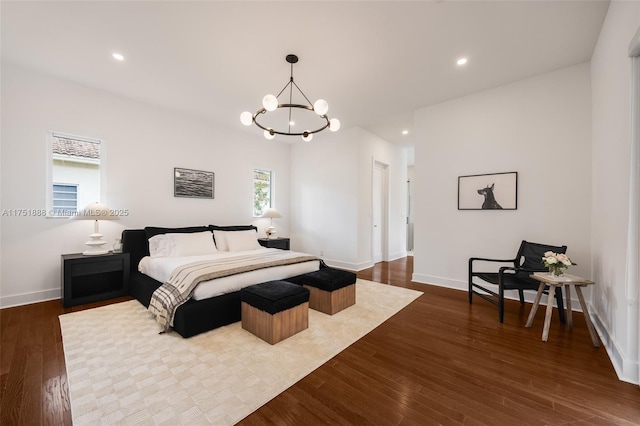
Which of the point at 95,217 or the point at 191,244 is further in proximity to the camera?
the point at 191,244

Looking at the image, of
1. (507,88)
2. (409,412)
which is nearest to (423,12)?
(507,88)

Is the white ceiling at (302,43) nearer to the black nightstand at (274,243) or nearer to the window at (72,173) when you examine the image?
the window at (72,173)

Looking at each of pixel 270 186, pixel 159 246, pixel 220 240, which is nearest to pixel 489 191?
pixel 220 240

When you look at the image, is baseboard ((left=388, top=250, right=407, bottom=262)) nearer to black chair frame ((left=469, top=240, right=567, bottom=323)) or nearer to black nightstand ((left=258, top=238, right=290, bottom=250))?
black nightstand ((left=258, top=238, right=290, bottom=250))

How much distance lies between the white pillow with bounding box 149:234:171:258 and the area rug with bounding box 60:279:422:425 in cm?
95

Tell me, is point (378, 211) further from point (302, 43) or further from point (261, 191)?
point (302, 43)

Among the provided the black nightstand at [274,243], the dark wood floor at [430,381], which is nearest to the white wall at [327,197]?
the black nightstand at [274,243]

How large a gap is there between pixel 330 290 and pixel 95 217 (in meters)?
3.38

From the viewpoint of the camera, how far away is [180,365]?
2.01m

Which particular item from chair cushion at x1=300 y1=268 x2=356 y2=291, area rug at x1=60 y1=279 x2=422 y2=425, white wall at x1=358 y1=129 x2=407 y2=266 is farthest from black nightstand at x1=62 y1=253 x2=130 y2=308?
white wall at x1=358 y1=129 x2=407 y2=266

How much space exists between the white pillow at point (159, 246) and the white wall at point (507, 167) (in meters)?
4.18

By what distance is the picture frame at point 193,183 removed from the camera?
4.73 meters

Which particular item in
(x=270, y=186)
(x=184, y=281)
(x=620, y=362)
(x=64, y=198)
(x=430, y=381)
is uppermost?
(x=270, y=186)

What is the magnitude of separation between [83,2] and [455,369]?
4.54m
